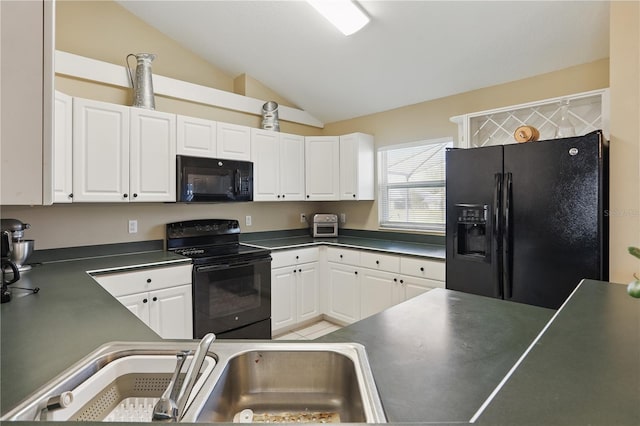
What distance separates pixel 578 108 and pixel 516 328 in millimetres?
2261

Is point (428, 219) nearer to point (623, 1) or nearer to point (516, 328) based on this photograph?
point (623, 1)

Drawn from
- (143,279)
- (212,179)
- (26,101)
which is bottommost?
(143,279)

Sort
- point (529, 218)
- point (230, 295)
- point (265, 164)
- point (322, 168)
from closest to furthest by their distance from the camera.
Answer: point (529, 218) < point (230, 295) < point (265, 164) < point (322, 168)

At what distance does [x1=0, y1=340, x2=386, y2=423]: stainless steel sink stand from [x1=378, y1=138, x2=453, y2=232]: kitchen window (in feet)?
8.94

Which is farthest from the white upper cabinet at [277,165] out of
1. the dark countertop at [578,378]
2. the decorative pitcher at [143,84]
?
the dark countertop at [578,378]

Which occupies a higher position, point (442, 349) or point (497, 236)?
point (497, 236)

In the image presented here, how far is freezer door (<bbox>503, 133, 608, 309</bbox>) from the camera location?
1.86 m

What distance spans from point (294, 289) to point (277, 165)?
137 cm

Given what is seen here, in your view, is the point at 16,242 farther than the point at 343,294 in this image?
No

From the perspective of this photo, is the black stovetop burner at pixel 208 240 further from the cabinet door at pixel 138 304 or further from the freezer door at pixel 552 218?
the freezer door at pixel 552 218

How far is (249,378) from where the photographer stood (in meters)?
0.94

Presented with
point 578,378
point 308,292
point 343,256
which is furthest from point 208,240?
point 578,378

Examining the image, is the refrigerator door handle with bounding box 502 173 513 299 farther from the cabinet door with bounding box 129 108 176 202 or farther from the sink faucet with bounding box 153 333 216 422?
the cabinet door with bounding box 129 108 176 202

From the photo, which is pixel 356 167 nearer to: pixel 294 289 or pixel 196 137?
pixel 294 289
